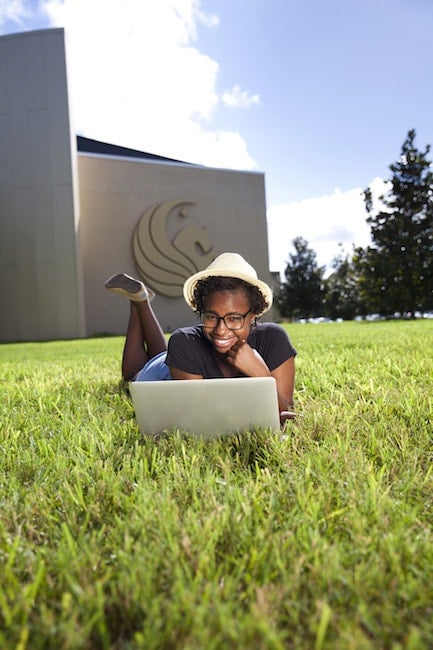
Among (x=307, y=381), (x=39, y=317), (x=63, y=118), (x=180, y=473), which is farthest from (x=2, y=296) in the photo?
(x=180, y=473)

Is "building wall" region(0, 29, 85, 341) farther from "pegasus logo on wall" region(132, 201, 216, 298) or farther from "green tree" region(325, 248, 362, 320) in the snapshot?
"green tree" region(325, 248, 362, 320)

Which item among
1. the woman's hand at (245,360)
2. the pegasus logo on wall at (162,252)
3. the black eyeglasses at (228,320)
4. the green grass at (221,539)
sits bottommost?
the green grass at (221,539)

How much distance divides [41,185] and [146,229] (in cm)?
495

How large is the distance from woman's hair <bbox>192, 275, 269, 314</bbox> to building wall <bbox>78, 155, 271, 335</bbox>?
20269mm

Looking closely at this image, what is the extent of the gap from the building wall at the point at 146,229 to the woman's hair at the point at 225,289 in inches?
798

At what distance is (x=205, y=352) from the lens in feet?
8.68

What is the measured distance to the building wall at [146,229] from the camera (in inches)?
888

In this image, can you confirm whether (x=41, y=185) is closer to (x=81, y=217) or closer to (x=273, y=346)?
(x=81, y=217)

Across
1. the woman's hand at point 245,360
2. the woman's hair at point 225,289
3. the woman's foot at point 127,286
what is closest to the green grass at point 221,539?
the woman's hand at point 245,360

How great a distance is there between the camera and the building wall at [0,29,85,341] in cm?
2052

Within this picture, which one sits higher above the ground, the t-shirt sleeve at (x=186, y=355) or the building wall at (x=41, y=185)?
the building wall at (x=41, y=185)

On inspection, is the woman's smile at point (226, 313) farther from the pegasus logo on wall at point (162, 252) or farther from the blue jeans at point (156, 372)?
the pegasus logo on wall at point (162, 252)

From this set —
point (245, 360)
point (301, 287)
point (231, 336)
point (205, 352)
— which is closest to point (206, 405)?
point (245, 360)

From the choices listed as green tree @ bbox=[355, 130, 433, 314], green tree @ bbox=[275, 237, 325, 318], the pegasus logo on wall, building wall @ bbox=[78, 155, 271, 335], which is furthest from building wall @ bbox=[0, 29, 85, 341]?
green tree @ bbox=[275, 237, 325, 318]
